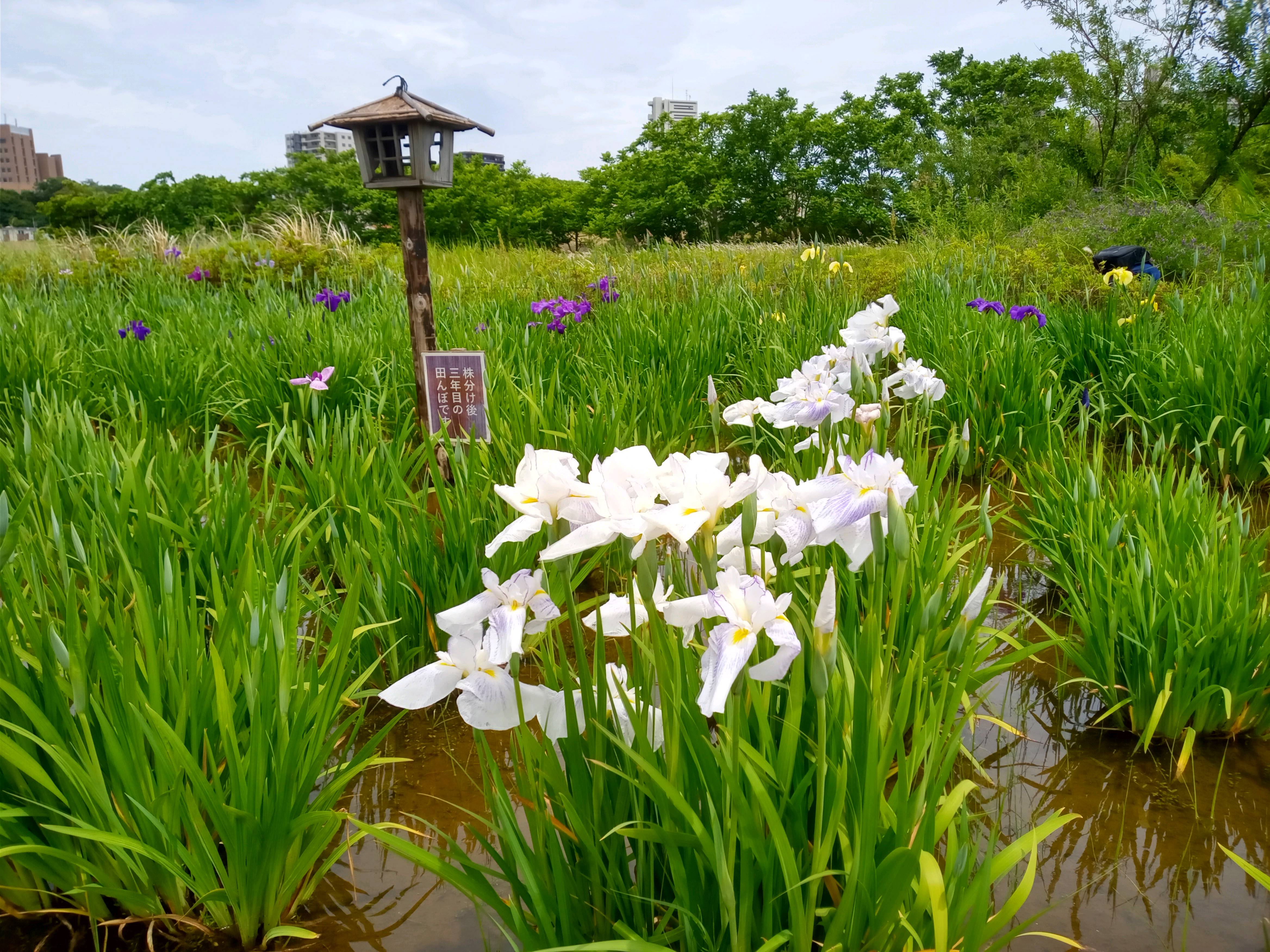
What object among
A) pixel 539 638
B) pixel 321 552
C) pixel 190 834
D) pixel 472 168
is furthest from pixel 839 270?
pixel 472 168

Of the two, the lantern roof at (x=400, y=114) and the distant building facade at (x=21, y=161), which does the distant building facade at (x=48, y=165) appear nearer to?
the distant building facade at (x=21, y=161)

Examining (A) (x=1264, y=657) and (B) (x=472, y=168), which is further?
(B) (x=472, y=168)

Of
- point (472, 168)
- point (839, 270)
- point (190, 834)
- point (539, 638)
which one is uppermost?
point (472, 168)

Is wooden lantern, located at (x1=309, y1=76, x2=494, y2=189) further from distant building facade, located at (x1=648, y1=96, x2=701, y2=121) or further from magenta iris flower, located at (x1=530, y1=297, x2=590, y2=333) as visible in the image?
distant building facade, located at (x1=648, y1=96, x2=701, y2=121)

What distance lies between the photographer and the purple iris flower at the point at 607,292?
212 inches

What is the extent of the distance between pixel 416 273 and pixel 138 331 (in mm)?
1805

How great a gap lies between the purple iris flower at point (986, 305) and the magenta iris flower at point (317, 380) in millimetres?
2996

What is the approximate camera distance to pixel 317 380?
10.2 ft

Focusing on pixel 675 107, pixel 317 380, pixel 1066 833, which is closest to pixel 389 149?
pixel 317 380

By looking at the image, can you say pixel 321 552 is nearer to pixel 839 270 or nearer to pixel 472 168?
pixel 839 270

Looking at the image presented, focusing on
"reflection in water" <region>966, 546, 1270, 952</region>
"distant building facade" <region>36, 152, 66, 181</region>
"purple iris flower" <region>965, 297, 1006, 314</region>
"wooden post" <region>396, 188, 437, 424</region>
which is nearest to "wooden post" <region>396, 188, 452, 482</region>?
"wooden post" <region>396, 188, 437, 424</region>

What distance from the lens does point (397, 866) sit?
159cm

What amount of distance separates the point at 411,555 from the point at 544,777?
3.55ft

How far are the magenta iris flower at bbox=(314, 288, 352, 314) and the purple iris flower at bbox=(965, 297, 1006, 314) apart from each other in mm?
3531
